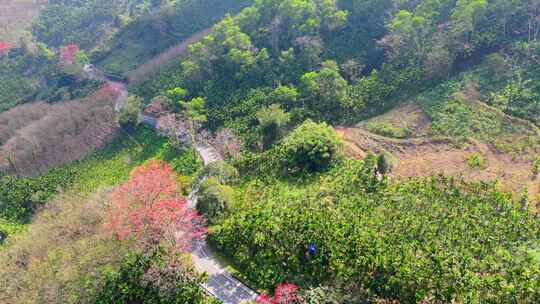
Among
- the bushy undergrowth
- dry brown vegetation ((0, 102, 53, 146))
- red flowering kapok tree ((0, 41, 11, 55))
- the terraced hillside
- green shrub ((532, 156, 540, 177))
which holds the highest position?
the terraced hillside

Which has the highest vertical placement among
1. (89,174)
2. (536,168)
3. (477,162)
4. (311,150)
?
(311,150)

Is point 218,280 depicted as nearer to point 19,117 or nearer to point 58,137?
point 58,137

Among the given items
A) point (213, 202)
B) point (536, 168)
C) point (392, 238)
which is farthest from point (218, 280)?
point (536, 168)

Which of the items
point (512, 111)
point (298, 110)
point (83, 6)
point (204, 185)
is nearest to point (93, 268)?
point (204, 185)

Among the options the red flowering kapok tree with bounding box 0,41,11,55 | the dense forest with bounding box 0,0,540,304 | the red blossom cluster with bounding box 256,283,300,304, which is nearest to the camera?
the red blossom cluster with bounding box 256,283,300,304

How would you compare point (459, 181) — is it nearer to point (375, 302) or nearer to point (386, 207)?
point (386, 207)

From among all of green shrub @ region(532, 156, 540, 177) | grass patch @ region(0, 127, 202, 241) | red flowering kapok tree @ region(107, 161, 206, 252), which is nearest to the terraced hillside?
grass patch @ region(0, 127, 202, 241)

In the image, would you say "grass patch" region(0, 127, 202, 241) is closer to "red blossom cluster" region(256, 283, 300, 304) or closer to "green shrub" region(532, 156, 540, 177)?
"red blossom cluster" region(256, 283, 300, 304)
